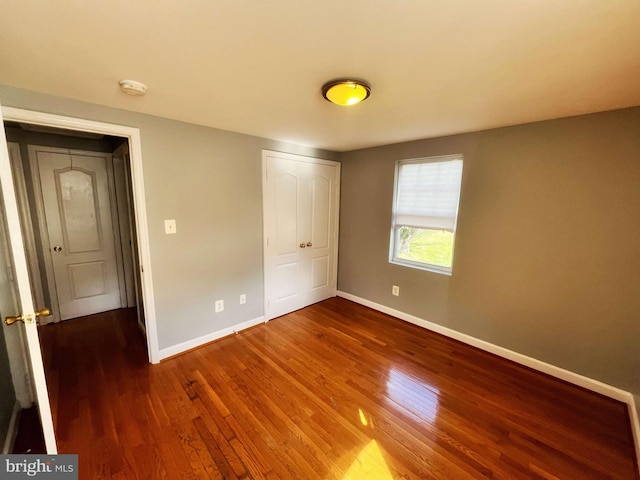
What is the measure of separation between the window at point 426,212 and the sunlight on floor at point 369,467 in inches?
77.1

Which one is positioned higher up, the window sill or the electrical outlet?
the window sill

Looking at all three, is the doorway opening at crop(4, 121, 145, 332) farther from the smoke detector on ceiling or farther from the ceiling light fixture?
the ceiling light fixture

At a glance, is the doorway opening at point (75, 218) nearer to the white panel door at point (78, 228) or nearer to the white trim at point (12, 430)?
Result: the white panel door at point (78, 228)

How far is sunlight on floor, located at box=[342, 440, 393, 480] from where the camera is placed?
1389mm

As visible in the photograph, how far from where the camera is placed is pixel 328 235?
3.76 meters

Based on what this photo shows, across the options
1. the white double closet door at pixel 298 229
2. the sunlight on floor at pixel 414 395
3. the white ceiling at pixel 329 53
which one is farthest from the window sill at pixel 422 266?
the white ceiling at pixel 329 53

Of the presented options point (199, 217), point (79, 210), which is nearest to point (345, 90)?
point (199, 217)

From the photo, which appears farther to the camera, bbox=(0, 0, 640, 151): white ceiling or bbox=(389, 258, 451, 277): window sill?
bbox=(389, 258, 451, 277): window sill

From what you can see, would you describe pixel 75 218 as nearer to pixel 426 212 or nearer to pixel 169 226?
pixel 169 226

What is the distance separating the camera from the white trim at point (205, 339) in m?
2.41

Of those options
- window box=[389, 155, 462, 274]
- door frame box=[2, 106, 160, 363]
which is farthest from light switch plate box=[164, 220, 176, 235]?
window box=[389, 155, 462, 274]

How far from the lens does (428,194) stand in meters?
2.92

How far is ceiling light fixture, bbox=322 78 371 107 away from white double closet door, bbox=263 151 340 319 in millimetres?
1440

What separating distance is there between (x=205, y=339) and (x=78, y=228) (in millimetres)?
2166
